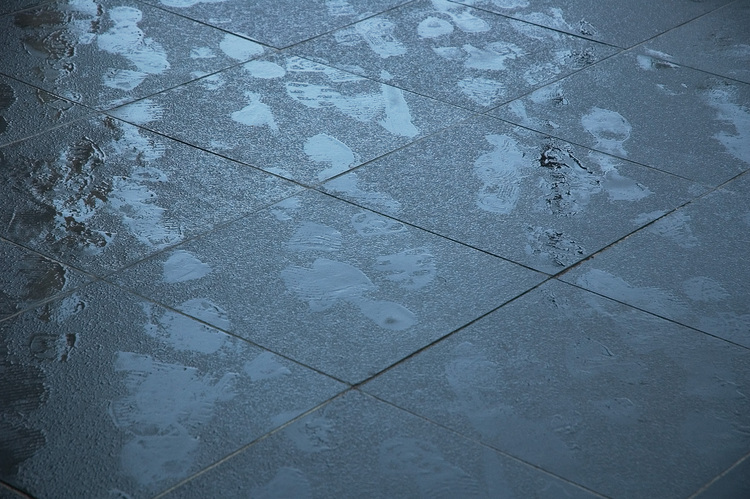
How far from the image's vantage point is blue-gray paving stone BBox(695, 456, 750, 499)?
289cm

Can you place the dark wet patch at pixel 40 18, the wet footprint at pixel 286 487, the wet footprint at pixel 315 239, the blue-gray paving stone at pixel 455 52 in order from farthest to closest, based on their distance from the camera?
the dark wet patch at pixel 40 18
the blue-gray paving stone at pixel 455 52
the wet footprint at pixel 315 239
the wet footprint at pixel 286 487

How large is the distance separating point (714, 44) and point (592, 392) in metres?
3.67

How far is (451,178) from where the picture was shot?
4.53 m

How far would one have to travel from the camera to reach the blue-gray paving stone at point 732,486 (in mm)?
2891

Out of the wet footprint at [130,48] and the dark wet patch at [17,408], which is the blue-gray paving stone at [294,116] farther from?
the dark wet patch at [17,408]

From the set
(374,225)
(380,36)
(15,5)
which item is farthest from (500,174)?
(15,5)

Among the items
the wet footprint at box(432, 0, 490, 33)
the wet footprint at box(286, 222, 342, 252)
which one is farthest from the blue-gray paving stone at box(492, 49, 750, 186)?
the wet footprint at box(286, 222, 342, 252)

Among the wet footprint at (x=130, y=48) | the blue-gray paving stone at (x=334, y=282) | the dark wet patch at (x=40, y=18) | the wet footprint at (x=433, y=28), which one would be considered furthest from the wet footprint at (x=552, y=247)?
the dark wet patch at (x=40, y=18)

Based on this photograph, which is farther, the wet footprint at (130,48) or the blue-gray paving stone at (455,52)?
the blue-gray paving stone at (455,52)

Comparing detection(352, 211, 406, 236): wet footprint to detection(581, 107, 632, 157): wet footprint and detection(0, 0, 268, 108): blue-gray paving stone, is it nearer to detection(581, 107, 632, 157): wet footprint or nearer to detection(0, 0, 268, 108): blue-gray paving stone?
detection(581, 107, 632, 157): wet footprint

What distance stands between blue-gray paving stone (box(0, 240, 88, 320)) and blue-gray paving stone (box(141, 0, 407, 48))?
96.2 inches

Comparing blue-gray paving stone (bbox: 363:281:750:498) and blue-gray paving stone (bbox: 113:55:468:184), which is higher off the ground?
blue-gray paving stone (bbox: 113:55:468:184)

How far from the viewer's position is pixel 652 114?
16.9 feet

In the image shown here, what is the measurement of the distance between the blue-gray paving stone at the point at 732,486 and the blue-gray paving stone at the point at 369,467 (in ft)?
1.34
